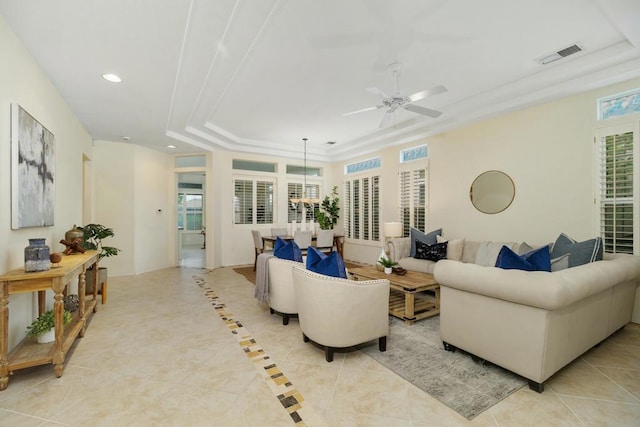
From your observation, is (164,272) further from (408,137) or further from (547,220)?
(547,220)

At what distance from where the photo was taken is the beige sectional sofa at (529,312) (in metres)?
2.02

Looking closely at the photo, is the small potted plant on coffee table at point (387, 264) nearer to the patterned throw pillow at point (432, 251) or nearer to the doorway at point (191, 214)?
the patterned throw pillow at point (432, 251)

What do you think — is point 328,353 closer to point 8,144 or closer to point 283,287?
point 283,287

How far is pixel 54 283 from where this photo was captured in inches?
91.5

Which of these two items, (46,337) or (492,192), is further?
(492,192)

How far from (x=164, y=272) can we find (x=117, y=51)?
15.9ft

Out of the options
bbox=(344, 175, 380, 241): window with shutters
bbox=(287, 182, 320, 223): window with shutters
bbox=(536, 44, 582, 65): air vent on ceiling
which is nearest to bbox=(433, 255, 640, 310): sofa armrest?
bbox=(536, 44, 582, 65): air vent on ceiling

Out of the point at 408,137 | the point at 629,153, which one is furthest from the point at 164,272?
the point at 629,153

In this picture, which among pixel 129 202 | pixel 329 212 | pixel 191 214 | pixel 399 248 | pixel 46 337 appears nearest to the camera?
pixel 46 337

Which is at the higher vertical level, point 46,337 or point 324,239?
point 324,239

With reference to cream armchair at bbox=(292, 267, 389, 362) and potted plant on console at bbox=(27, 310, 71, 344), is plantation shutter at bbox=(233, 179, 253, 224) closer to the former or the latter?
potted plant on console at bbox=(27, 310, 71, 344)

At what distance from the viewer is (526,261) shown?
2.28 metres

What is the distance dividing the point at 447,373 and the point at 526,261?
3.59 ft

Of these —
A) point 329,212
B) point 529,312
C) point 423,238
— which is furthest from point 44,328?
point 329,212
